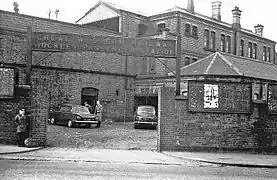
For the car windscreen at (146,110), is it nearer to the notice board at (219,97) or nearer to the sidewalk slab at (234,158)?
the notice board at (219,97)

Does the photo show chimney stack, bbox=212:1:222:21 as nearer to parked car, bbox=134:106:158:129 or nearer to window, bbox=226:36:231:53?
window, bbox=226:36:231:53

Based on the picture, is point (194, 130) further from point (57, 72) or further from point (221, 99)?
point (57, 72)

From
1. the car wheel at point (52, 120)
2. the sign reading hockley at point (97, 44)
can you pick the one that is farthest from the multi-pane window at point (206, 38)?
the sign reading hockley at point (97, 44)

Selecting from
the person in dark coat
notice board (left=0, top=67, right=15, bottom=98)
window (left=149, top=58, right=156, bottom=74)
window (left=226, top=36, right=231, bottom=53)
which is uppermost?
window (left=226, top=36, right=231, bottom=53)

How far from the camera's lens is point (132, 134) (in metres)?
22.4

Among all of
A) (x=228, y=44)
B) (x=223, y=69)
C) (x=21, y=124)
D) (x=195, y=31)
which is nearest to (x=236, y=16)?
(x=228, y=44)

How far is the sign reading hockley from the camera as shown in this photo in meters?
16.9

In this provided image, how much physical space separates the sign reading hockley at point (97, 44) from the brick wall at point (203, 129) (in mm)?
2046

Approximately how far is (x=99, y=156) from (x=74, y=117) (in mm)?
11451

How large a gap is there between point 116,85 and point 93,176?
25.5 meters

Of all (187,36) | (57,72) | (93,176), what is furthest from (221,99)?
(187,36)

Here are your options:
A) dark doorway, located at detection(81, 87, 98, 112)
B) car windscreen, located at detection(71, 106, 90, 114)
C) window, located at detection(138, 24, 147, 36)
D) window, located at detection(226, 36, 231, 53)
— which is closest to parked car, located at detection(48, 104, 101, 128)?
car windscreen, located at detection(71, 106, 90, 114)

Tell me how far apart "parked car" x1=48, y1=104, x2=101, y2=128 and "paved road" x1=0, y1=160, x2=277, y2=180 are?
42.3 feet

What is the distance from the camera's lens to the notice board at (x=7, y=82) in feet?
53.3
